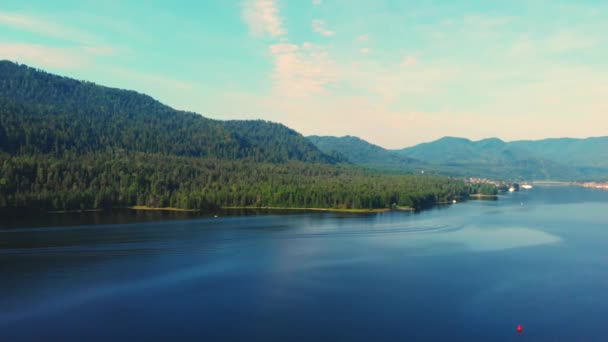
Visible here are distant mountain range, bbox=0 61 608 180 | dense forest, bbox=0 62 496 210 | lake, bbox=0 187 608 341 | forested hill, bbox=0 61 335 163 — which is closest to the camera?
lake, bbox=0 187 608 341

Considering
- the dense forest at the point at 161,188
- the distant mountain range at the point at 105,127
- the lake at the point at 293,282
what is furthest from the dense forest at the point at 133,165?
the lake at the point at 293,282

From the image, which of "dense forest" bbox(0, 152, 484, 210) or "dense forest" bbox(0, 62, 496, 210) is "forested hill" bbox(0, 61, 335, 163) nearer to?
"dense forest" bbox(0, 62, 496, 210)

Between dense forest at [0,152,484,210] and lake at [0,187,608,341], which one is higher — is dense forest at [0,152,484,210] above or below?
above

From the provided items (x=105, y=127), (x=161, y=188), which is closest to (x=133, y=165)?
(x=161, y=188)

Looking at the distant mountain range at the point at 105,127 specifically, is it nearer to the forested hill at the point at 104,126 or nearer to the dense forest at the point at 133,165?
the forested hill at the point at 104,126

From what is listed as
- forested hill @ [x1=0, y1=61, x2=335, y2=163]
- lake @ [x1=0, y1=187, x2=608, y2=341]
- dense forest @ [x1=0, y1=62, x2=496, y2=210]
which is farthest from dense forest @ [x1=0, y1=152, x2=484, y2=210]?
forested hill @ [x1=0, y1=61, x2=335, y2=163]

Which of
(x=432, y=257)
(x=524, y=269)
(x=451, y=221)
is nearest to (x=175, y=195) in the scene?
(x=451, y=221)

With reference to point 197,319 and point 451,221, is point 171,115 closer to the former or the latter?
point 451,221
